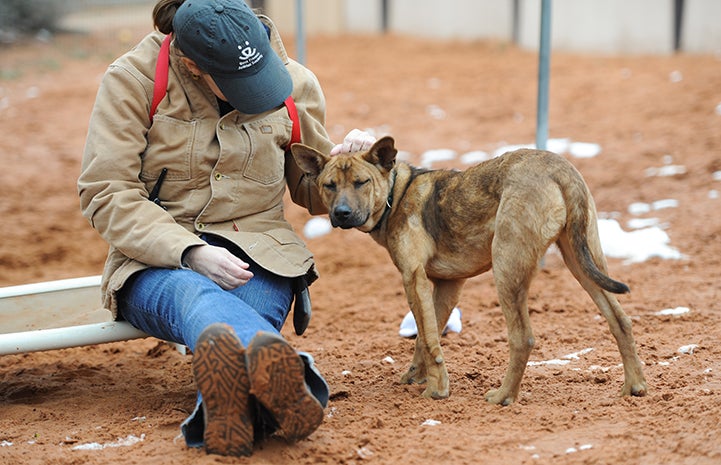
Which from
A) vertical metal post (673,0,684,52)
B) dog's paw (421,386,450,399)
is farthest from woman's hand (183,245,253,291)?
vertical metal post (673,0,684,52)

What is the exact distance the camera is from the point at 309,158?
15.3ft

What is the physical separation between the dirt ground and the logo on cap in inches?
62.7

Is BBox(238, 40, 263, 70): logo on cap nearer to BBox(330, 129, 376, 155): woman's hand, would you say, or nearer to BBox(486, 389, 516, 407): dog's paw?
BBox(330, 129, 376, 155): woman's hand

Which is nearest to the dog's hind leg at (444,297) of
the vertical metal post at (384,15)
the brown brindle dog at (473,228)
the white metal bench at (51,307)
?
the brown brindle dog at (473,228)

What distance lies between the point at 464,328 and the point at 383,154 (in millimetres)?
1711

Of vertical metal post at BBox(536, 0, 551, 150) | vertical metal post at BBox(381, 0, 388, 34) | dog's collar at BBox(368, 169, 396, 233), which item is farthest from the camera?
vertical metal post at BBox(381, 0, 388, 34)

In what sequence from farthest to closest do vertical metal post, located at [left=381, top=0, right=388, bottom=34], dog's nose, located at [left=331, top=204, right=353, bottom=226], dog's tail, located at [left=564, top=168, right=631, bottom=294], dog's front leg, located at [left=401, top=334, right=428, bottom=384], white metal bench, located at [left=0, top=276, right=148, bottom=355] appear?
1. vertical metal post, located at [left=381, top=0, right=388, bottom=34]
2. white metal bench, located at [left=0, top=276, right=148, bottom=355]
3. dog's front leg, located at [left=401, top=334, right=428, bottom=384]
4. dog's nose, located at [left=331, top=204, right=353, bottom=226]
5. dog's tail, located at [left=564, top=168, right=631, bottom=294]

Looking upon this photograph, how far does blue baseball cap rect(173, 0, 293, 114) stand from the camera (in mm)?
4105

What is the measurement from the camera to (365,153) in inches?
181

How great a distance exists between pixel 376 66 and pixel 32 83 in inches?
215

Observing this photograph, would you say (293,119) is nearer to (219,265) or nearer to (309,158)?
(309,158)

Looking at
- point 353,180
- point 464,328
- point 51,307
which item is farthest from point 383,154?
point 51,307

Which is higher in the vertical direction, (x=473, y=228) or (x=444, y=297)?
(x=473, y=228)

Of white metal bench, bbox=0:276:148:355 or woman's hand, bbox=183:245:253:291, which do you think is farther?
white metal bench, bbox=0:276:148:355
